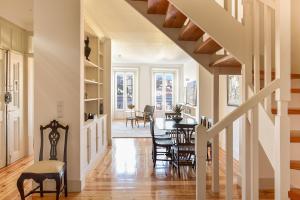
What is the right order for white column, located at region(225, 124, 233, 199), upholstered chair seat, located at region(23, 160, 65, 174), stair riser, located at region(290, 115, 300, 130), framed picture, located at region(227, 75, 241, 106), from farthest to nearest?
1. framed picture, located at region(227, 75, 241, 106)
2. upholstered chair seat, located at region(23, 160, 65, 174)
3. stair riser, located at region(290, 115, 300, 130)
4. white column, located at region(225, 124, 233, 199)

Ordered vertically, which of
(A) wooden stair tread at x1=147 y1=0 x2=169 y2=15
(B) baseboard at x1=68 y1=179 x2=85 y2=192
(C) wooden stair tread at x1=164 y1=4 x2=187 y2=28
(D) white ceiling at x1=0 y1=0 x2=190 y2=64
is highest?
(D) white ceiling at x1=0 y1=0 x2=190 y2=64

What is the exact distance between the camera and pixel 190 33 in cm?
330

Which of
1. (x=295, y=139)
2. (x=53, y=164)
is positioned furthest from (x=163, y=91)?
(x=295, y=139)

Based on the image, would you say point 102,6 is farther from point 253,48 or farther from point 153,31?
point 253,48

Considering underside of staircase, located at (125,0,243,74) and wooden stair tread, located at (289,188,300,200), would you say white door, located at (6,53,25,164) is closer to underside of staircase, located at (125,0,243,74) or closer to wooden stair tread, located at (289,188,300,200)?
underside of staircase, located at (125,0,243,74)

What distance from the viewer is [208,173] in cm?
475

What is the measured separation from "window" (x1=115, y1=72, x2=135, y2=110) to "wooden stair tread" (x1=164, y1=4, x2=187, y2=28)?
33.2ft

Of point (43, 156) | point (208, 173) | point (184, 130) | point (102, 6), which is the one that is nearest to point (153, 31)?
point (102, 6)

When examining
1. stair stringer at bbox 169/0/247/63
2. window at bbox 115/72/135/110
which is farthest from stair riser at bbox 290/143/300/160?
window at bbox 115/72/135/110

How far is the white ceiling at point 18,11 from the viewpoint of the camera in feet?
14.1

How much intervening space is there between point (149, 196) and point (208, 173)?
4.97ft

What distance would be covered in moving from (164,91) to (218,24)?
11.2 meters

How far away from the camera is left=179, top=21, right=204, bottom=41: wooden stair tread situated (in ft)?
9.87

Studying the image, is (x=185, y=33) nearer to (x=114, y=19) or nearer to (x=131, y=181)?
(x=131, y=181)
